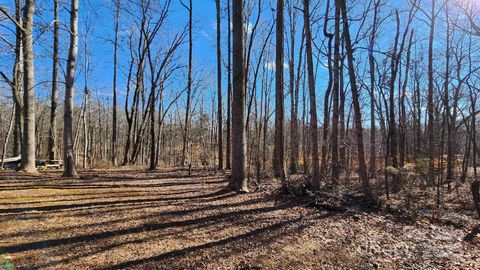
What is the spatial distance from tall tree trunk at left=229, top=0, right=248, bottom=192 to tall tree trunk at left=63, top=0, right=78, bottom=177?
553 centimetres

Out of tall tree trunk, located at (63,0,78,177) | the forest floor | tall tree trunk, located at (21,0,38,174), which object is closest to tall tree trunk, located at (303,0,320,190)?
the forest floor

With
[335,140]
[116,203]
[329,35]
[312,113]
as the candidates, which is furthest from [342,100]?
[116,203]

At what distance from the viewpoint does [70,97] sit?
914 centimetres

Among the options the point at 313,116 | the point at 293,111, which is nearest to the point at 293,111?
the point at 293,111

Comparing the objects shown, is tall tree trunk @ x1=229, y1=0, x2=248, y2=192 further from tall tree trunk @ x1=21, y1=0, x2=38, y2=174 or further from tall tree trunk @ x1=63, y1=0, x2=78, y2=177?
tall tree trunk @ x1=21, y1=0, x2=38, y2=174

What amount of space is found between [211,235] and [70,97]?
24.9ft

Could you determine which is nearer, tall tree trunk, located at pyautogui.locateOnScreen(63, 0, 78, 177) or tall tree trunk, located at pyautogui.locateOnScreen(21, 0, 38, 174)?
tall tree trunk, located at pyautogui.locateOnScreen(63, 0, 78, 177)

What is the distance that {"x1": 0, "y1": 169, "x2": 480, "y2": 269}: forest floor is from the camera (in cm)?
335

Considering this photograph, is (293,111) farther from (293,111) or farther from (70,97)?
(70,97)

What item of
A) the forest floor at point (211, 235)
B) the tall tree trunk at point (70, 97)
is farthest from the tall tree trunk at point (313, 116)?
the tall tree trunk at point (70, 97)

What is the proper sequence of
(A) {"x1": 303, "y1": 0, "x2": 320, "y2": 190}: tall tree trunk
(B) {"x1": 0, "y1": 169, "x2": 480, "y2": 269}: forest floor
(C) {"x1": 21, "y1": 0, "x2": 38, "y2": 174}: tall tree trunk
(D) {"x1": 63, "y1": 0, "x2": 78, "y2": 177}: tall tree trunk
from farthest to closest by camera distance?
(C) {"x1": 21, "y1": 0, "x2": 38, "y2": 174}: tall tree trunk → (D) {"x1": 63, "y1": 0, "x2": 78, "y2": 177}: tall tree trunk → (A) {"x1": 303, "y1": 0, "x2": 320, "y2": 190}: tall tree trunk → (B) {"x1": 0, "y1": 169, "x2": 480, "y2": 269}: forest floor

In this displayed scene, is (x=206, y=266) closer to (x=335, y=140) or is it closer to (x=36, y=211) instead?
(x=36, y=211)

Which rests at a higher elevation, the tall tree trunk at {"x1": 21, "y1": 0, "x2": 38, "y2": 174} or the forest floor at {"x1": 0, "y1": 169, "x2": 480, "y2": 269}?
the tall tree trunk at {"x1": 21, "y1": 0, "x2": 38, "y2": 174}

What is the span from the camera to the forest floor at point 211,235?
335 centimetres
